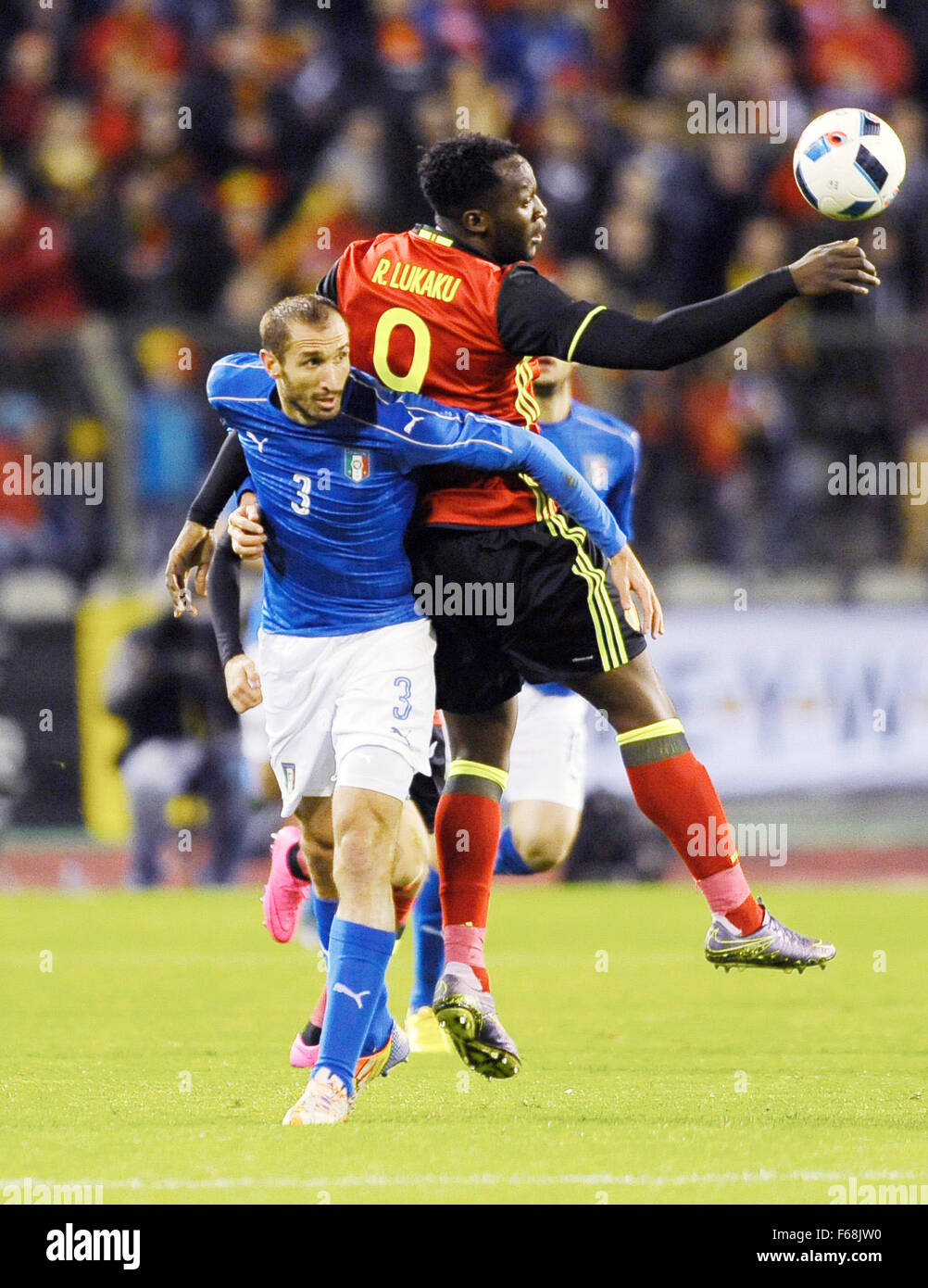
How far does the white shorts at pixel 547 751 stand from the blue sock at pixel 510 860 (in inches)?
5.7

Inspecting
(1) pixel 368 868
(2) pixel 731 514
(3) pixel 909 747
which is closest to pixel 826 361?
(2) pixel 731 514

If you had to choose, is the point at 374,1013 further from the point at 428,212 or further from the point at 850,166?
the point at 428,212

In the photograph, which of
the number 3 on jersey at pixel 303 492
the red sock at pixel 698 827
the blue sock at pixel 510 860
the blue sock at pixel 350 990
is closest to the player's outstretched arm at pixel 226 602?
the number 3 on jersey at pixel 303 492

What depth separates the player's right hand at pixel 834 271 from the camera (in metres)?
4.88

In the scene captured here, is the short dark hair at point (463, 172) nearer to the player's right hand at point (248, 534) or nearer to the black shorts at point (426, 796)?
the player's right hand at point (248, 534)

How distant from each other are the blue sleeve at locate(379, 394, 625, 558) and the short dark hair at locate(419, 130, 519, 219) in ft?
2.08

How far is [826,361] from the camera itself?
1245 centimetres

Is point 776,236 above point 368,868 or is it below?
above

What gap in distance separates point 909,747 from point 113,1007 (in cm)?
603

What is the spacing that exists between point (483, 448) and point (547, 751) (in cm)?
247

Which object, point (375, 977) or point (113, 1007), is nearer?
point (375, 977)

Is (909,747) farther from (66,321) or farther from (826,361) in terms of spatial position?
(66,321)

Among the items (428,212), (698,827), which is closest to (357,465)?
(698,827)

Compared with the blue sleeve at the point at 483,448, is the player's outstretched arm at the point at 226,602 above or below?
below
